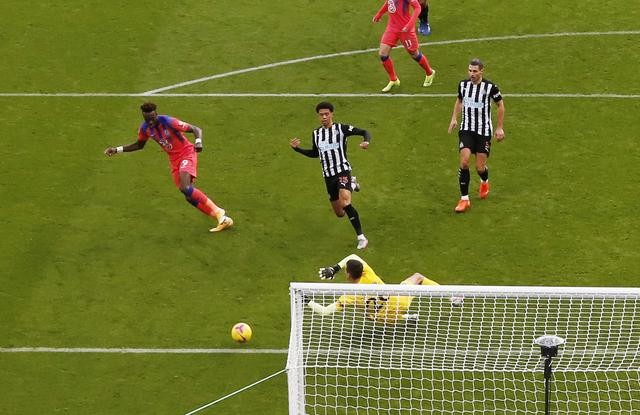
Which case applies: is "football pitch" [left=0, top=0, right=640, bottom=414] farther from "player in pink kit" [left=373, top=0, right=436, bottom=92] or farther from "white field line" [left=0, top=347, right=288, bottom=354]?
"player in pink kit" [left=373, top=0, right=436, bottom=92]

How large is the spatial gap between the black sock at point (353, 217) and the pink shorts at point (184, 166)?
2312 millimetres

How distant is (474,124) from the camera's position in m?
19.3

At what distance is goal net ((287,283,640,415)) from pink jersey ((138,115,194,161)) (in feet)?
11.7

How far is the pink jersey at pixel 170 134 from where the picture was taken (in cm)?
1900

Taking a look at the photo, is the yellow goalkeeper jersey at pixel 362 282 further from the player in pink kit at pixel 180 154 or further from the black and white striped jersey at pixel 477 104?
the black and white striped jersey at pixel 477 104

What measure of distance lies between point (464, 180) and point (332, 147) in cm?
211

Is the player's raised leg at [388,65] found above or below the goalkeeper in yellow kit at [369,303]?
above

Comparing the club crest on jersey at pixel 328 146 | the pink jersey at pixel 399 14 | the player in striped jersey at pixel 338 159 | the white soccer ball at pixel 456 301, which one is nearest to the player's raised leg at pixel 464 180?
the player in striped jersey at pixel 338 159

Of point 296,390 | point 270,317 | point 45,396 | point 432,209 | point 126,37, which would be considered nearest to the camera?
point 296,390

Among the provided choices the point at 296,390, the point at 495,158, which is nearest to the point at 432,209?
the point at 495,158

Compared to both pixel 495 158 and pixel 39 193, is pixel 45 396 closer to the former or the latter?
pixel 39 193

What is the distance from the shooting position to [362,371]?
53.4 feet

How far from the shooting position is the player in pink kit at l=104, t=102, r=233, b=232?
19.0 meters

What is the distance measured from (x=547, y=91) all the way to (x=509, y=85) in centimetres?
66
